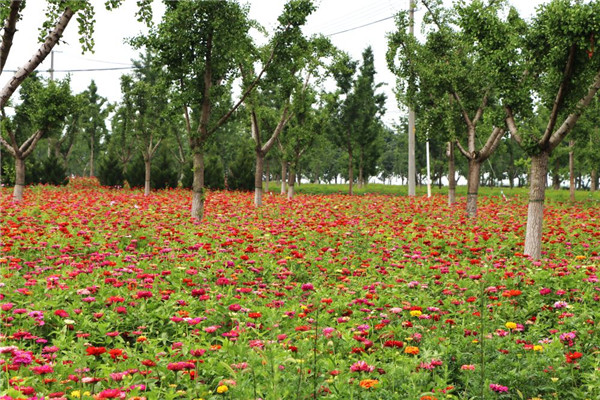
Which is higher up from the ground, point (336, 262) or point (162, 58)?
point (162, 58)

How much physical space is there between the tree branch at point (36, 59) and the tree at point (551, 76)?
306 inches

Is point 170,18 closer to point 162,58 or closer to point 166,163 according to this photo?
point 162,58

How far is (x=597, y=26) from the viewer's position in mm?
7746

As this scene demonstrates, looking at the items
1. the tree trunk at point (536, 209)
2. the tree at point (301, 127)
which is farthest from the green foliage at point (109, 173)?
the tree trunk at point (536, 209)

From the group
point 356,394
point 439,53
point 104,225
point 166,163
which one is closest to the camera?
point 356,394

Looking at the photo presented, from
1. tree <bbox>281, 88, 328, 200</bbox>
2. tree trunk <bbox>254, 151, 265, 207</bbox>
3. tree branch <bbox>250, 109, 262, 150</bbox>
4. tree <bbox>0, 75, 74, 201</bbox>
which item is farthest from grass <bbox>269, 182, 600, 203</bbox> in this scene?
tree <bbox>0, 75, 74, 201</bbox>

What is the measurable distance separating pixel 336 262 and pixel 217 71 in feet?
29.5

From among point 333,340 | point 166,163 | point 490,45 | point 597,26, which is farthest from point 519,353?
point 166,163

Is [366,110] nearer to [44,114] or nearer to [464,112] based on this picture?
[464,112]

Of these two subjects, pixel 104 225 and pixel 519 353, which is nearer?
pixel 519 353

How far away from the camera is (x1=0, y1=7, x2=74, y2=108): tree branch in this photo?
4.95m

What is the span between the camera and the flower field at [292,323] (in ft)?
11.5

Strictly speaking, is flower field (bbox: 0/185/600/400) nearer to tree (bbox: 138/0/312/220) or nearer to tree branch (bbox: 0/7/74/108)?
tree branch (bbox: 0/7/74/108)

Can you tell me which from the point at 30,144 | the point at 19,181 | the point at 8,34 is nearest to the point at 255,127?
the point at 30,144
